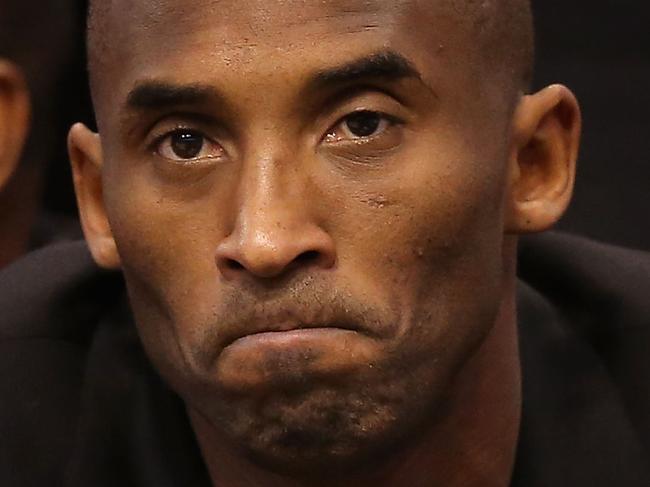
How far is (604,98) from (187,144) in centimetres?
110

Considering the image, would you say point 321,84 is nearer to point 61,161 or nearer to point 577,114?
point 577,114

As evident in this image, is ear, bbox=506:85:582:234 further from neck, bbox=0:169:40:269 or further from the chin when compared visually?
neck, bbox=0:169:40:269

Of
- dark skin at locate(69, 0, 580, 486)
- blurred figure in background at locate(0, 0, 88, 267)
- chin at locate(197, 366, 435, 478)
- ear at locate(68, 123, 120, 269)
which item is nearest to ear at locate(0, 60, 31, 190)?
blurred figure in background at locate(0, 0, 88, 267)

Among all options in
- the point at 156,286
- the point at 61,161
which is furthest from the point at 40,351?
the point at 61,161

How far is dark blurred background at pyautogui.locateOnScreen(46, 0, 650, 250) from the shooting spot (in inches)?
83.3

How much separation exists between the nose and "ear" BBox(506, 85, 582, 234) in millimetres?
216

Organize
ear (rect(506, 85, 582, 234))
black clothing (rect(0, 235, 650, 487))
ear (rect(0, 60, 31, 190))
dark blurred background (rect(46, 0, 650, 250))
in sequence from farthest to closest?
dark blurred background (rect(46, 0, 650, 250))
ear (rect(0, 60, 31, 190))
black clothing (rect(0, 235, 650, 487))
ear (rect(506, 85, 582, 234))

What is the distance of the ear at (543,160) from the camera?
4.16 ft

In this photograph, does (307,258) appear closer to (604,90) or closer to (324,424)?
(324,424)

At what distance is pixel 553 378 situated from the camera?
145 cm

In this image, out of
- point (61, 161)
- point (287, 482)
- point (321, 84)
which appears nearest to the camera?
point (321, 84)

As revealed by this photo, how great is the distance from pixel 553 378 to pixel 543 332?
0.17 ft

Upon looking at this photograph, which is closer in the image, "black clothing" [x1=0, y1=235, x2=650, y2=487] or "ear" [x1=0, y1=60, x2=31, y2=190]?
"black clothing" [x1=0, y1=235, x2=650, y2=487]

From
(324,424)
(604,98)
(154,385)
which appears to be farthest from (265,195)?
(604,98)
